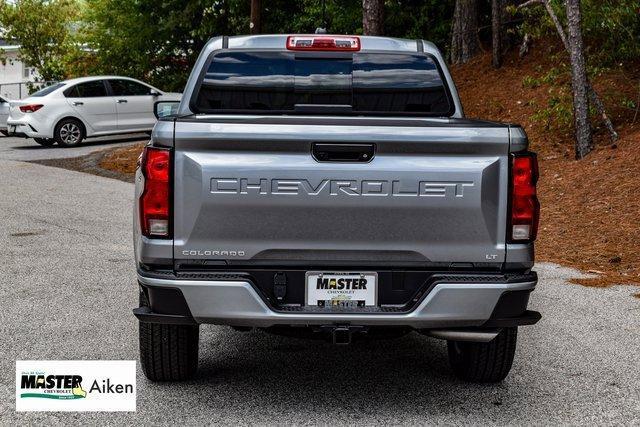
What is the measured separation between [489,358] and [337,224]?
56.3 inches

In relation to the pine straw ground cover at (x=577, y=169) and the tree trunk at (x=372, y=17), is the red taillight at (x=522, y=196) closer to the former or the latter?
the pine straw ground cover at (x=577, y=169)

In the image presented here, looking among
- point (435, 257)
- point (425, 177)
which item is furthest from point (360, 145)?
point (435, 257)

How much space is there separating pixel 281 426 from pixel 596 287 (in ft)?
15.2

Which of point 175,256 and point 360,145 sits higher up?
point 360,145

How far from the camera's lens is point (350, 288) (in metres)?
4.68

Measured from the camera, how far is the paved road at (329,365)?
4.98 meters

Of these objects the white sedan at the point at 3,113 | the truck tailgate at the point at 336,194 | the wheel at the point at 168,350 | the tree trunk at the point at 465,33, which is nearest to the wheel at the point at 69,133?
the white sedan at the point at 3,113

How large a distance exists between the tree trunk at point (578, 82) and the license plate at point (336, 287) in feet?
33.7

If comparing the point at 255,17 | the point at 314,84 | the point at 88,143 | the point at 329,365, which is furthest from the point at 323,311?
the point at 255,17

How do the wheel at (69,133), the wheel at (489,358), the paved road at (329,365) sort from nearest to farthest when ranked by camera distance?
the paved road at (329,365), the wheel at (489,358), the wheel at (69,133)

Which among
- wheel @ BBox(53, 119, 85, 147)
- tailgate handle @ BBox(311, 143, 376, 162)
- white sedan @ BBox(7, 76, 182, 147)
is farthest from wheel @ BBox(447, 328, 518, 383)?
wheel @ BBox(53, 119, 85, 147)

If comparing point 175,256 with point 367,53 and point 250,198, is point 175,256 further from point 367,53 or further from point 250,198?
point 367,53

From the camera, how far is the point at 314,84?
6070 millimetres

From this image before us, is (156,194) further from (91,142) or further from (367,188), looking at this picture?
(91,142)
